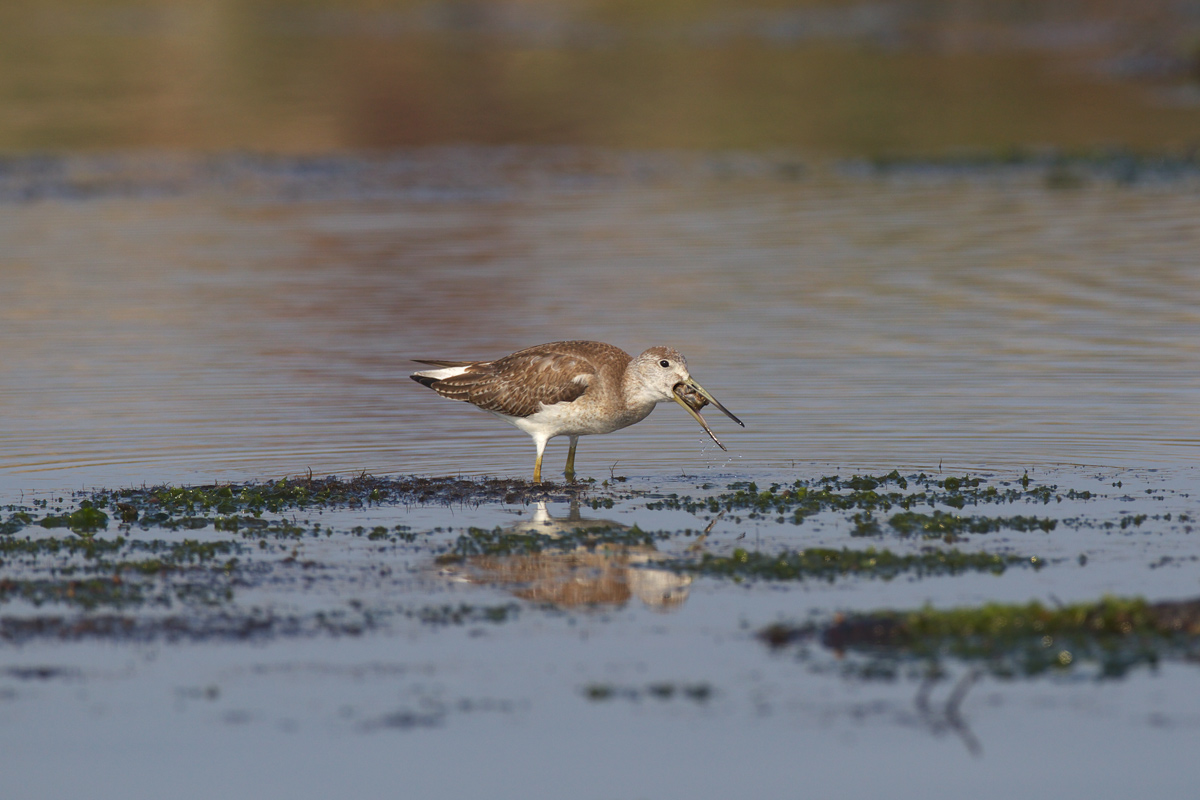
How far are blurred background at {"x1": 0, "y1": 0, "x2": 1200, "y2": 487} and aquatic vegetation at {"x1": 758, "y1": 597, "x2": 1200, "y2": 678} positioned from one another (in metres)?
4.73

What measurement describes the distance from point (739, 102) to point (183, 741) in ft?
134

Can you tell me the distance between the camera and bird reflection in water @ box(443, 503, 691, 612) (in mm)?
9750

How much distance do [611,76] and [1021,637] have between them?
1842 inches

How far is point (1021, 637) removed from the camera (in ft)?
27.8

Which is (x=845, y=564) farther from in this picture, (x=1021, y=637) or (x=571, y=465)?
(x=571, y=465)

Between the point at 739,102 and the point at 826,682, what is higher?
the point at 739,102

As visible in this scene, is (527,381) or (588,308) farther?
(588,308)

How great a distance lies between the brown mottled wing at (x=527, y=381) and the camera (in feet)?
42.7

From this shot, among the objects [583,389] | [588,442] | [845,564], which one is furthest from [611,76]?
[845,564]

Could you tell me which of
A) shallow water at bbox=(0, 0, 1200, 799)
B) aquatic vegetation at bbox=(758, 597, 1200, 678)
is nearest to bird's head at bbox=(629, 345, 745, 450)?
shallow water at bbox=(0, 0, 1200, 799)

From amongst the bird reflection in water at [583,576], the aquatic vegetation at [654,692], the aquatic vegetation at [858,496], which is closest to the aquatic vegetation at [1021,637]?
the aquatic vegetation at [654,692]

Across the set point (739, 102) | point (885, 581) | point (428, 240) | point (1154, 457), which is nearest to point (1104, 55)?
point (739, 102)

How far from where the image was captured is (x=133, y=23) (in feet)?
245

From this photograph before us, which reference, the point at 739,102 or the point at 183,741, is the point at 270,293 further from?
the point at 739,102
